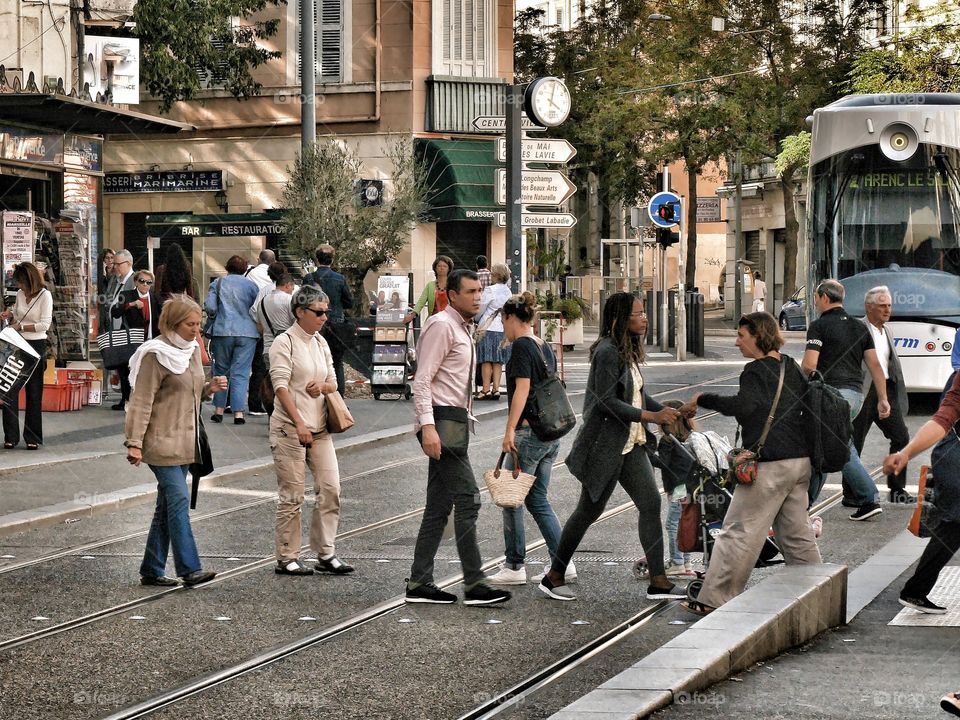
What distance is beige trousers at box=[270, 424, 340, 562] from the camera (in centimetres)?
966

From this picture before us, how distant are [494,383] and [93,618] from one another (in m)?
13.0

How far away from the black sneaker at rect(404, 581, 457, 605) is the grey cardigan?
36.5 inches

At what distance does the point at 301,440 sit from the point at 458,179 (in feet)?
79.2

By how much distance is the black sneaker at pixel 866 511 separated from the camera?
11.7 m

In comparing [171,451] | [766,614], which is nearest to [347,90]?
[171,451]

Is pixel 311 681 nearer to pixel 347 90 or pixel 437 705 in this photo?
pixel 437 705

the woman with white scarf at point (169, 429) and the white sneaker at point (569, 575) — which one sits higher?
the woman with white scarf at point (169, 429)

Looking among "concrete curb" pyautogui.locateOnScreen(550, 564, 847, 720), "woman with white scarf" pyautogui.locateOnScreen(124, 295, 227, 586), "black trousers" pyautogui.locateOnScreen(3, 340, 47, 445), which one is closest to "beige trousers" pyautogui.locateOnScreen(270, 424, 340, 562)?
"woman with white scarf" pyautogui.locateOnScreen(124, 295, 227, 586)

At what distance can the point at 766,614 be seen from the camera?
733 cm

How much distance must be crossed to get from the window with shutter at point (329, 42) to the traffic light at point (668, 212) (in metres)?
8.50

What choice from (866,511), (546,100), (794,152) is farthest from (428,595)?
(794,152)

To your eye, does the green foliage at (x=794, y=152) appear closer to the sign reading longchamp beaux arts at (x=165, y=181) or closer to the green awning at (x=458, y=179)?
the green awning at (x=458, y=179)

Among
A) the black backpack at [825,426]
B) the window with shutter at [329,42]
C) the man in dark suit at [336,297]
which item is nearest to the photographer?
the black backpack at [825,426]

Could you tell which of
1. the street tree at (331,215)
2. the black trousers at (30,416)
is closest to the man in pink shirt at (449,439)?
the black trousers at (30,416)
